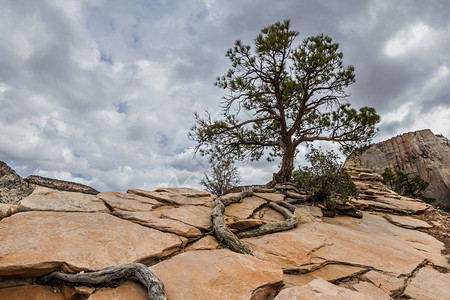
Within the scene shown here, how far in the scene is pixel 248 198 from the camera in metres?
8.91

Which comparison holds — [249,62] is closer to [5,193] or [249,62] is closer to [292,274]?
[292,274]

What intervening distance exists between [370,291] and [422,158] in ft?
142

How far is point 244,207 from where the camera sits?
7680mm

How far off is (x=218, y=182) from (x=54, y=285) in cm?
1826

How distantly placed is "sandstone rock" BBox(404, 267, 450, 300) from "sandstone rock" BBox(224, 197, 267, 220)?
153 inches

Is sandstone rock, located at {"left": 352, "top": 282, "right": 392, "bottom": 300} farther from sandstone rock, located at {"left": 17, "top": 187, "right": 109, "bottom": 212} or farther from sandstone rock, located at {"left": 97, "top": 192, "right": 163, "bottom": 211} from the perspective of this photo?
sandstone rock, located at {"left": 17, "top": 187, "right": 109, "bottom": 212}

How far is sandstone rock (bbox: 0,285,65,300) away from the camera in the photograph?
3.00 m

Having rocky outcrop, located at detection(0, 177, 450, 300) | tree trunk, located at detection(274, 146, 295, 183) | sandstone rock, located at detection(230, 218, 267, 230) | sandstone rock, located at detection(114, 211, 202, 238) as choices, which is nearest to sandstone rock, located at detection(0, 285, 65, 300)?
rocky outcrop, located at detection(0, 177, 450, 300)

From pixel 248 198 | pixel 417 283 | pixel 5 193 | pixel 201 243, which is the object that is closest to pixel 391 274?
pixel 417 283

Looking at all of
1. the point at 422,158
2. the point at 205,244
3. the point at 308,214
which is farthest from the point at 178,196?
the point at 422,158

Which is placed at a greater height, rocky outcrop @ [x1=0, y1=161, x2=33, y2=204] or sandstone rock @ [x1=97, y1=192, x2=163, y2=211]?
rocky outcrop @ [x1=0, y1=161, x2=33, y2=204]

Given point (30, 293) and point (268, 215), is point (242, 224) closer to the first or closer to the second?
point (268, 215)

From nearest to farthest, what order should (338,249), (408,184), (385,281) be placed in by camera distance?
(385,281), (338,249), (408,184)

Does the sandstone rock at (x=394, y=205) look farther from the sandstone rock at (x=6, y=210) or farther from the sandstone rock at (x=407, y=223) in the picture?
the sandstone rock at (x=6, y=210)
